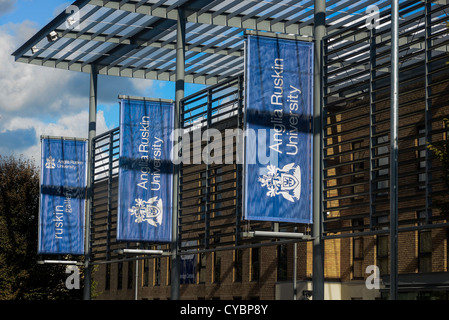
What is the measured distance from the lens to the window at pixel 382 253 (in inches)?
1575

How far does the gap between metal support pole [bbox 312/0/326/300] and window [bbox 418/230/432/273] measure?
59.5ft

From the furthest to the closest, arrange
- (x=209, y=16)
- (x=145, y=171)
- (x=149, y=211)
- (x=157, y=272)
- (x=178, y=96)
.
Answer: (x=157, y=272)
(x=178, y=96)
(x=209, y=16)
(x=145, y=171)
(x=149, y=211)

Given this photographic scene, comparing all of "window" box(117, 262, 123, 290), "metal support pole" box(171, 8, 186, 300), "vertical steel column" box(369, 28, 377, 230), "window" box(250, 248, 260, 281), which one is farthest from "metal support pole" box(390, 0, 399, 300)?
"window" box(117, 262, 123, 290)

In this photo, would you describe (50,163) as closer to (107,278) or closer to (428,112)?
(428,112)

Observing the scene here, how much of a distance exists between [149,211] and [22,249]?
12.8 m

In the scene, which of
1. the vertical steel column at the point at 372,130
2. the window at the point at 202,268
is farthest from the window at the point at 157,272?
the vertical steel column at the point at 372,130

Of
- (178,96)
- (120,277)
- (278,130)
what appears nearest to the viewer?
(278,130)

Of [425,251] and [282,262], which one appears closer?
[425,251]

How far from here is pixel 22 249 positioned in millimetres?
39469

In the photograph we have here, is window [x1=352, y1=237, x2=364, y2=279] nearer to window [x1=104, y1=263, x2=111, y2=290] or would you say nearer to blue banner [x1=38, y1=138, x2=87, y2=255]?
blue banner [x1=38, y1=138, x2=87, y2=255]

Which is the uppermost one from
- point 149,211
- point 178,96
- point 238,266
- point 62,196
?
point 178,96

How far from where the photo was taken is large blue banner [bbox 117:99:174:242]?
28672 mm

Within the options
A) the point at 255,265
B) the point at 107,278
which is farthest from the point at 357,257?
the point at 107,278
